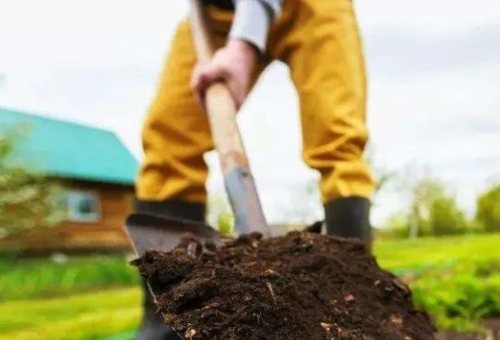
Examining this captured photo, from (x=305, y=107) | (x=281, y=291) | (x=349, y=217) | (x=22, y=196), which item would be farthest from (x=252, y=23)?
(x=22, y=196)

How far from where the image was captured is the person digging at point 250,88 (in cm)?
204

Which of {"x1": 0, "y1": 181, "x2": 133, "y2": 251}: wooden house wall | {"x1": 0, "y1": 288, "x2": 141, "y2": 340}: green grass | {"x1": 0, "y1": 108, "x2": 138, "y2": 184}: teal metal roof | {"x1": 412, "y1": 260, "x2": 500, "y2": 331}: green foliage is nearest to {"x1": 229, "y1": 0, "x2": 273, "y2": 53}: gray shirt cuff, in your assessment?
{"x1": 412, "y1": 260, "x2": 500, "y2": 331}: green foliage

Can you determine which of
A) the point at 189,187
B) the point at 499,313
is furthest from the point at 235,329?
the point at 499,313

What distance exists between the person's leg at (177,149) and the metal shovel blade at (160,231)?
0.48 m

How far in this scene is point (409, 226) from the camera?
15820 millimetres

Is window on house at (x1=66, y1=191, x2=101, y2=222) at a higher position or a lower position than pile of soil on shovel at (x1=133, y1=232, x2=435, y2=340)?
lower

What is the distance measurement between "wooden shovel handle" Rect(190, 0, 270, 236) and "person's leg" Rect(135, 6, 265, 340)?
13.6 inches

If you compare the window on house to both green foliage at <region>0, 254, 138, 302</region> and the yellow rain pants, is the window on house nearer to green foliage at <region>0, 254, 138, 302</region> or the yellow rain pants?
green foliage at <region>0, 254, 138, 302</region>

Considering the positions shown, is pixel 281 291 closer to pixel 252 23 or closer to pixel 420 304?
pixel 252 23

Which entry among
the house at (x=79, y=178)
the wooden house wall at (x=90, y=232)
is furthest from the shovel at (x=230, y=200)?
the house at (x=79, y=178)

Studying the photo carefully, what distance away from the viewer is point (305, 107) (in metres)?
2.18

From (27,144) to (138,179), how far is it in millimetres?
10245

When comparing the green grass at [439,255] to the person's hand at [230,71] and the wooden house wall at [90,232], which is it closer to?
the person's hand at [230,71]

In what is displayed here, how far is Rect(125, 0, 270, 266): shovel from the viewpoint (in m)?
1.77
